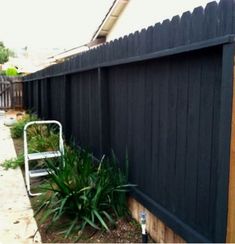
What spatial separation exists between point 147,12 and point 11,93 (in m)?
11.1

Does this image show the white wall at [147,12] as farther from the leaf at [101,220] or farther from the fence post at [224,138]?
the fence post at [224,138]

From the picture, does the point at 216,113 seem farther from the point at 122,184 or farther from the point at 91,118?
the point at 91,118

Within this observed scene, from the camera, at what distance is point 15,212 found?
14.4ft

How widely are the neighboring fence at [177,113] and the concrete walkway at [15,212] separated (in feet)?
3.99

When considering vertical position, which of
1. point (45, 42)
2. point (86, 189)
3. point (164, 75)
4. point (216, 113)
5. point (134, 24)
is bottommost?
point (86, 189)

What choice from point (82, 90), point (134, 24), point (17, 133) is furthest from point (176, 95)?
point (134, 24)

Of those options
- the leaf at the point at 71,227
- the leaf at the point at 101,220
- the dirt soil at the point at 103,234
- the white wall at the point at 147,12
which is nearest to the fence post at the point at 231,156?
the dirt soil at the point at 103,234

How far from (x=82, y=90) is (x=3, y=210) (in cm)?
253

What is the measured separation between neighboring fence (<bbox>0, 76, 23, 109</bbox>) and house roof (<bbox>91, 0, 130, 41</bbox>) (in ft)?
19.4

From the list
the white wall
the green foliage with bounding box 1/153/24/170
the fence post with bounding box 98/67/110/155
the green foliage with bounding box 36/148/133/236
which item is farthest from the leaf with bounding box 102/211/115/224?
the white wall

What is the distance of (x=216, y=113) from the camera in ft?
8.46

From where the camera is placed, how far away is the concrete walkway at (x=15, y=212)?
3705 mm

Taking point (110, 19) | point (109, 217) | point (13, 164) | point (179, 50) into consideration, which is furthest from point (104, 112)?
point (110, 19)

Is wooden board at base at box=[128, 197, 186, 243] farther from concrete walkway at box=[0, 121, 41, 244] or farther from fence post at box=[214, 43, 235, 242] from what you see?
concrete walkway at box=[0, 121, 41, 244]
